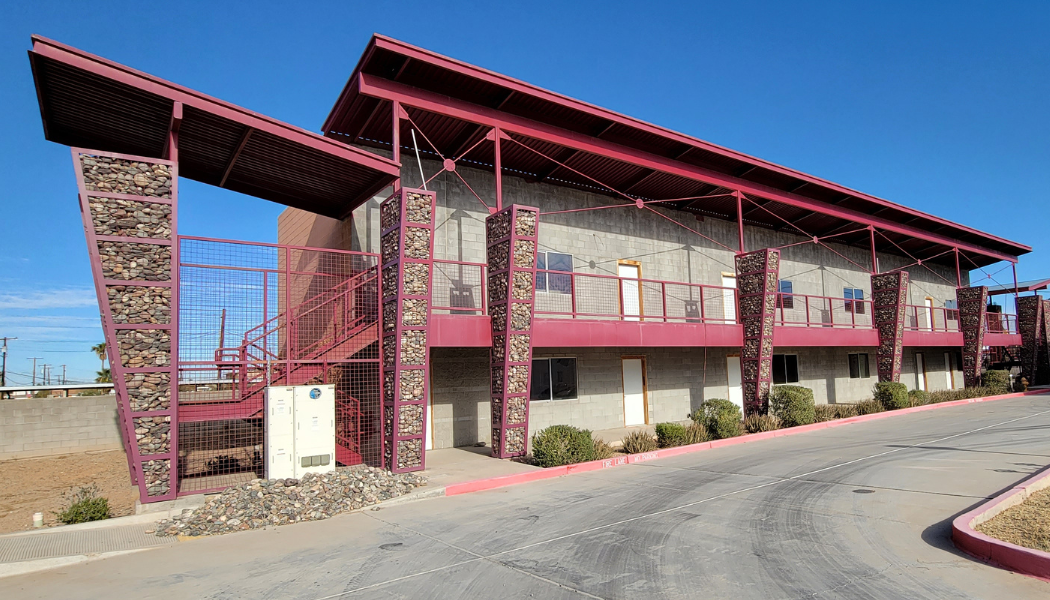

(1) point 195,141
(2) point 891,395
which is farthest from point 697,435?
(1) point 195,141

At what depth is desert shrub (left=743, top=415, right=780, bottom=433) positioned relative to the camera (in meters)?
17.2

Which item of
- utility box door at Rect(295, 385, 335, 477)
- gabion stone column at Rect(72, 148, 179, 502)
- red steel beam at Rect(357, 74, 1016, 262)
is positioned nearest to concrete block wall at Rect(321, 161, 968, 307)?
red steel beam at Rect(357, 74, 1016, 262)

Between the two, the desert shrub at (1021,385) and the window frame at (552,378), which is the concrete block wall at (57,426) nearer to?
the window frame at (552,378)

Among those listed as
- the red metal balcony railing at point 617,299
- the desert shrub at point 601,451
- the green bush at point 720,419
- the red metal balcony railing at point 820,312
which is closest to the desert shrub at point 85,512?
the desert shrub at point 601,451

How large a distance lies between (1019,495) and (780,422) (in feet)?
33.2

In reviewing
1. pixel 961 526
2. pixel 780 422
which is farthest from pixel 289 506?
pixel 780 422

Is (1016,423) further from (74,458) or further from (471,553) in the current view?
(74,458)

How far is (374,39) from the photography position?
12.8 meters

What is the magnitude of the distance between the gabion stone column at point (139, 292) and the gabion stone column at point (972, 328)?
107 feet

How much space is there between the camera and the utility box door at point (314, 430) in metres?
10.6

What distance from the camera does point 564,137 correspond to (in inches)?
646

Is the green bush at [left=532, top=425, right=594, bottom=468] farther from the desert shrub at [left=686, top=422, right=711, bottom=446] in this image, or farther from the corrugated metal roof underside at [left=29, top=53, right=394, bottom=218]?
the corrugated metal roof underside at [left=29, top=53, right=394, bottom=218]

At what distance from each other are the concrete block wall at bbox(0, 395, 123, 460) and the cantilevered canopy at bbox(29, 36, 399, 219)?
10012mm

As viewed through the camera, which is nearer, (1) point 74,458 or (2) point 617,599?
(2) point 617,599
